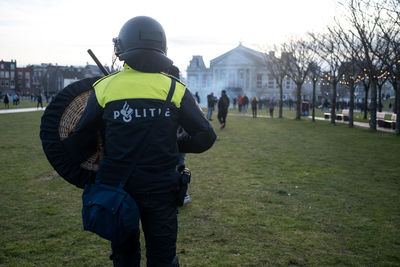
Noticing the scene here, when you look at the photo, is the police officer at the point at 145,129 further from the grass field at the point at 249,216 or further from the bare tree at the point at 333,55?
the bare tree at the point at 333,55

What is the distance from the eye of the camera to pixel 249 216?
4750 millimetres

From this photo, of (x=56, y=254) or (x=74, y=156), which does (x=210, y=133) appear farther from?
(x=56, y=254)

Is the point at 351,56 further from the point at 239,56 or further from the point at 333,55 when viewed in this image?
the point at 239,56

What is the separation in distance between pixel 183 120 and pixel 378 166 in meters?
7.90

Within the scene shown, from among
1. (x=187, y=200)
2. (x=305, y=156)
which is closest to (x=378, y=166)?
(x=305, y=156)

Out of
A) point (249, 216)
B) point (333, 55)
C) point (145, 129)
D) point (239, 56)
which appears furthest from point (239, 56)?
point (145, 129)

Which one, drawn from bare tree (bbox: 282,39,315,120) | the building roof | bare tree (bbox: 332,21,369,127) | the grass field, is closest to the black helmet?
the grass field

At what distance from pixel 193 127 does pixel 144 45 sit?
2.00ft

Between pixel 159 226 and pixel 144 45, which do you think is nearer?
pixel 159 226

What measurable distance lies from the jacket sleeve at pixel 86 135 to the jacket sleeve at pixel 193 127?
517mm

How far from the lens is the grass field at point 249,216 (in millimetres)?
3594

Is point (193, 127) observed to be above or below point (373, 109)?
below

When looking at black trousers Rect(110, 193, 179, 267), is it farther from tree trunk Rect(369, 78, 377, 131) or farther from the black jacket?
tree trunk Rect(369, 78, 377, 131)

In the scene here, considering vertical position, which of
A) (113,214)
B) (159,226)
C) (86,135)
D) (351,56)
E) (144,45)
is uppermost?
(351,56)
